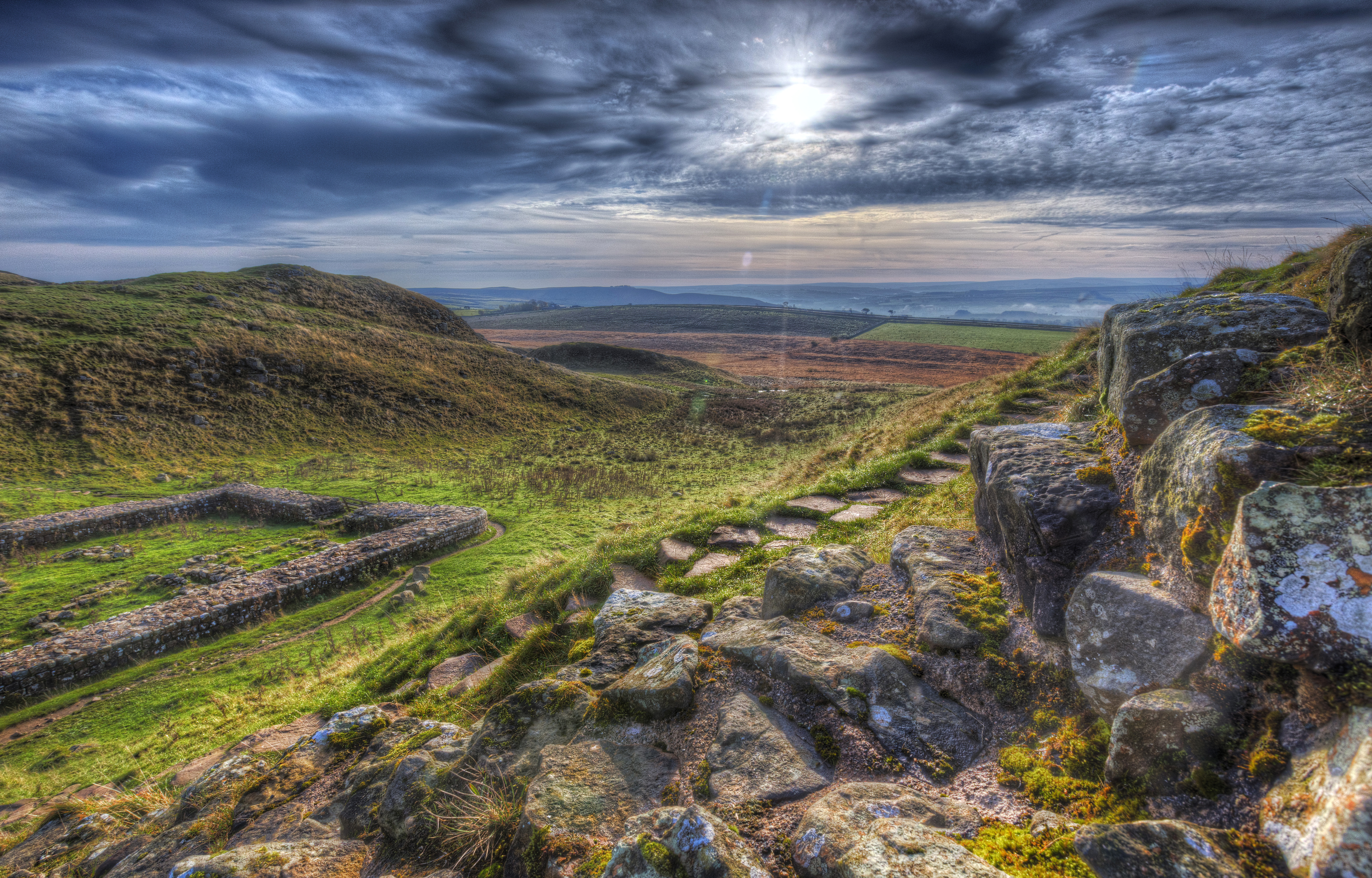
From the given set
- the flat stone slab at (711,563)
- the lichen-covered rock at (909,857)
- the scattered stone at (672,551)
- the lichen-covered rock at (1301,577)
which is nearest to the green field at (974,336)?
the scattered stone at (672,551)

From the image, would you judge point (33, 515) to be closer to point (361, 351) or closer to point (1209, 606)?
point (361, 351)

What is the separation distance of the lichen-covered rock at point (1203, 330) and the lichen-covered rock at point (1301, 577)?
2177mm

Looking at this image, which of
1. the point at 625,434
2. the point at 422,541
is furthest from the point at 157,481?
the point at 625,434

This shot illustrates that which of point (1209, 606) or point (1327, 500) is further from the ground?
point (1327, 500)

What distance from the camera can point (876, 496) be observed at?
9992 millimetres

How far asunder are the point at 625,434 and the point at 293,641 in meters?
28.8

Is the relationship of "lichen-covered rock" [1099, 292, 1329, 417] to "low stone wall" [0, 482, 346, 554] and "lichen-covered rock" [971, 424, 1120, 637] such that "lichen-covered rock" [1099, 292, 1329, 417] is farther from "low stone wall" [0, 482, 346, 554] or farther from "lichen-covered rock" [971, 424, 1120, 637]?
"low stone wall" [0, 482, 346, 554]

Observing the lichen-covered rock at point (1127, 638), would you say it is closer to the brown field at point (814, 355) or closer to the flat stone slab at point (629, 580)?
the flat stone slab at point (629, 580)

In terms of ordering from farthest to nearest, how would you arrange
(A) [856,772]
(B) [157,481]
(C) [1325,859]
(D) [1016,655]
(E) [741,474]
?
1. (E) [741,474]
2. (B) [157,481]
3. (D) [1016,655]
4. (A) [856,772]
5. (C) [1325,859]

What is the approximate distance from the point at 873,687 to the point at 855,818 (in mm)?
1128

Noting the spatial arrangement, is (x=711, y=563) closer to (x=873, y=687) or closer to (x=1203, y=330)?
(x=873, y=687)

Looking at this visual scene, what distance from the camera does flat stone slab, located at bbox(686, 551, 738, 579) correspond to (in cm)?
772

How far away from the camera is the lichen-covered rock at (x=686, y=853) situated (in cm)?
258

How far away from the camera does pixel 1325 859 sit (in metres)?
1.66
